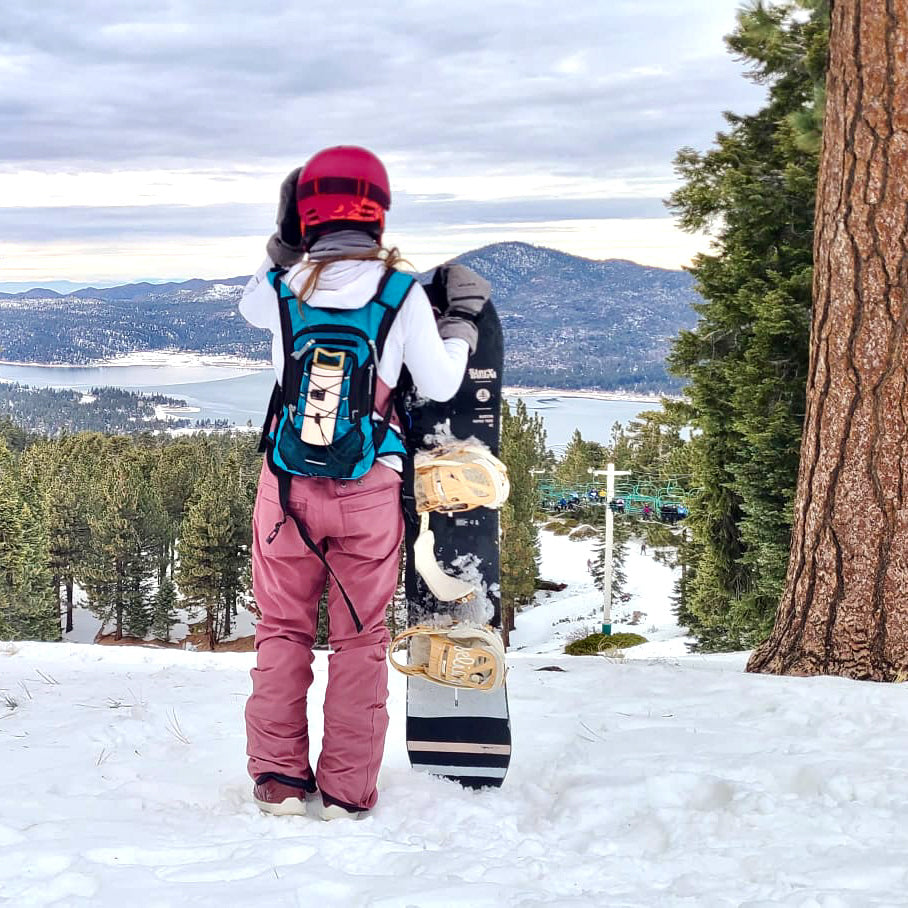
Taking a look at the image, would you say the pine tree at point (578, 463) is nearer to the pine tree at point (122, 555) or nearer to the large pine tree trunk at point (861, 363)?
the pine tree at point (122, 555)

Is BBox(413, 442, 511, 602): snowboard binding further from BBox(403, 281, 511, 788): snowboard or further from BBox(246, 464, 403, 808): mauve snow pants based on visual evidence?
BBox(246, 464, 403, 808): mauve snow pants

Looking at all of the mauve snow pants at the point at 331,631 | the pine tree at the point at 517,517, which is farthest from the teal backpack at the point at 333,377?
the pine tree at the point at 517,517

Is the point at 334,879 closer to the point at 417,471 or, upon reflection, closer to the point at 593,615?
the point at 417,471

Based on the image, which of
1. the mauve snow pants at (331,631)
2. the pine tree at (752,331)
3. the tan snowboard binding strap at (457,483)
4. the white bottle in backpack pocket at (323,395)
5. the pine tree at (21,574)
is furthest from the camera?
the pine tree at (21,574)

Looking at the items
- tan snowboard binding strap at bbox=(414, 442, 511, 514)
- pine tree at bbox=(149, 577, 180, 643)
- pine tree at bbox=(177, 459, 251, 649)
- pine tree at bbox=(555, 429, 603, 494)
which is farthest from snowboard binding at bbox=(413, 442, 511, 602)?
pine tree at bbox=(555, 429, 603, 494)

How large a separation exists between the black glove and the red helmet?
0.36 ft

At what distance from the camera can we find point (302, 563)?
2812mm

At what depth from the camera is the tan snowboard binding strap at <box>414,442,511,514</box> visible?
10.2ft

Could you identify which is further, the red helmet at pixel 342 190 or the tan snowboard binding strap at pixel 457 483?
the tan snowboard binding strap at pixel 457 483

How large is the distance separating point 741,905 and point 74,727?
301 centimetres

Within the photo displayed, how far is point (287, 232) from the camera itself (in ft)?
9.28

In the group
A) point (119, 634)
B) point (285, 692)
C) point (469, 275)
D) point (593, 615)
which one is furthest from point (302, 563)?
point (119, 634)

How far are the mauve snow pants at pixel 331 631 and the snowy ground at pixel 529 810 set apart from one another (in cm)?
20

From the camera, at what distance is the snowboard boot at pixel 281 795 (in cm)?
277
